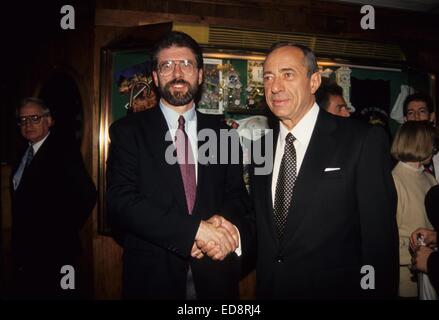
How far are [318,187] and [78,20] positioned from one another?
378 cm

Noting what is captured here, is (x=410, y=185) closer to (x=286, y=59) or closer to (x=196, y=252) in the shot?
(x=286, y=59)

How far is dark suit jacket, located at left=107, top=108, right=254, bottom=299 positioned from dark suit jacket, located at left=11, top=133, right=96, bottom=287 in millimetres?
1213

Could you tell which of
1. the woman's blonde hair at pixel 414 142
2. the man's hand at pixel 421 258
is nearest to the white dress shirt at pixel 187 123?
the man's hand at pixel 421 258

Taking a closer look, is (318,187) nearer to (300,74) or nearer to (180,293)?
(300,74)

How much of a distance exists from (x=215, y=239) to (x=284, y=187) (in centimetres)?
46

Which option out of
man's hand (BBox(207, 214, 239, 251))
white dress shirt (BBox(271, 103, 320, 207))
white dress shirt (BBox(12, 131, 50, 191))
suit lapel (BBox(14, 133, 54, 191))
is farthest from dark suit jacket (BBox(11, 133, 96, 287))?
white dress shirt (BBox(271, 103, 320, 207))

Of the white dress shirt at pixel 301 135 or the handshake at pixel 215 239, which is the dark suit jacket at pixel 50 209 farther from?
the white dress shirt at pixel 301 135

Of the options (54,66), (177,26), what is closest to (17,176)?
(54,66)

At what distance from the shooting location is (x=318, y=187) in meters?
1.66

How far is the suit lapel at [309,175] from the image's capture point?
1.66 meters

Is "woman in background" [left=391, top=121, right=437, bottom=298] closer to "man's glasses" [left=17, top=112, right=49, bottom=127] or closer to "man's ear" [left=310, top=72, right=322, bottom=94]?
"man's ear" [left=310, top=72, right=322, bottom=94]

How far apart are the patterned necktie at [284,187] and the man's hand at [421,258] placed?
79 cm

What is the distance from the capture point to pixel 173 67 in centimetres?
199

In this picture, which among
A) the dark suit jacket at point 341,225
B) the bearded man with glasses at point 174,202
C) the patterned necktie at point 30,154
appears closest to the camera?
the dark suit jacket at point 341,225
